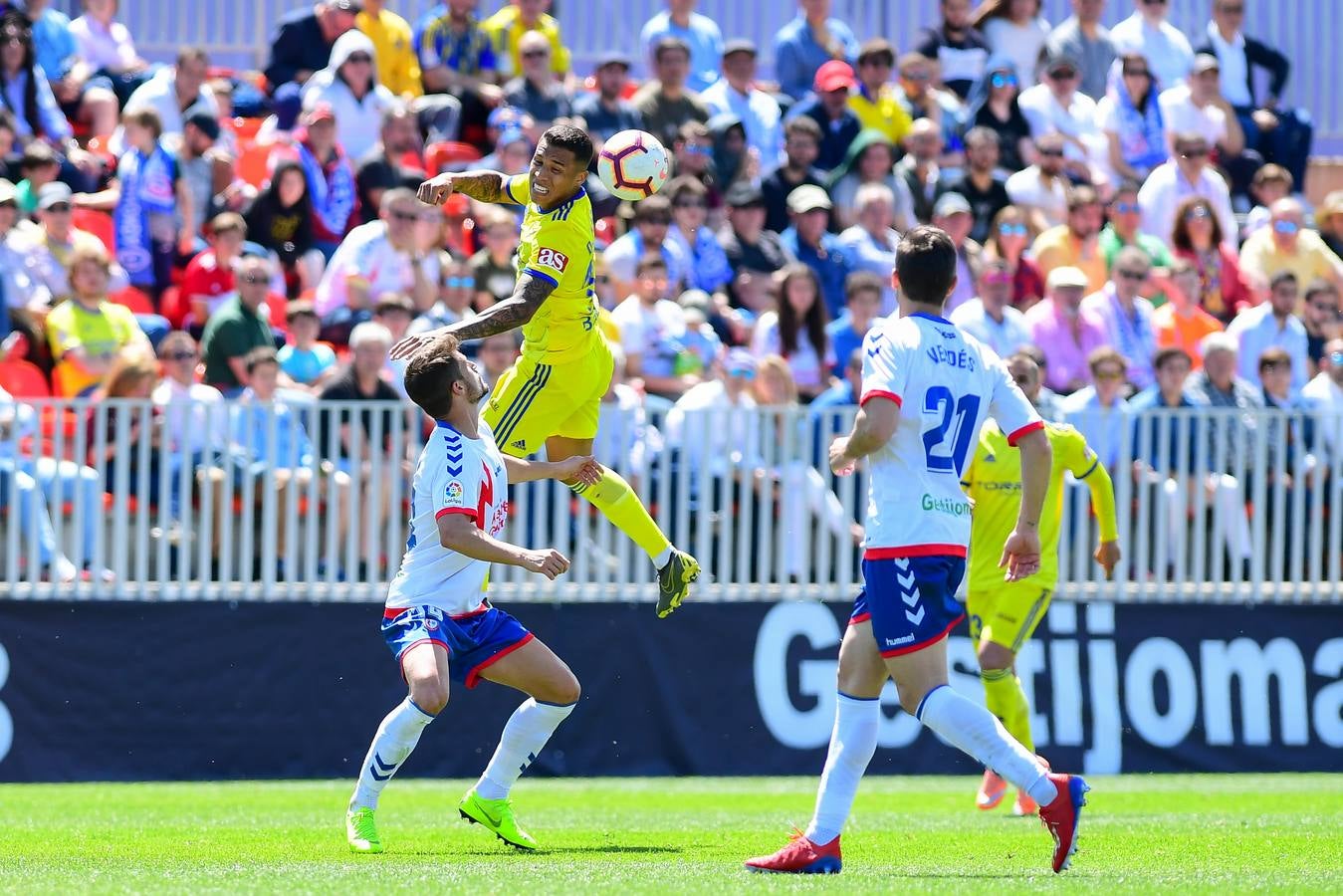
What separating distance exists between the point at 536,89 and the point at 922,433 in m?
10.4

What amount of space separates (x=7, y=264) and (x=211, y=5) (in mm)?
6483

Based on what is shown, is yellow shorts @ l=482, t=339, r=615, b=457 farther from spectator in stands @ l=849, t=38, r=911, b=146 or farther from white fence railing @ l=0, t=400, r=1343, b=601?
spectator in stands @ l=849, t=38, r=911, b=146

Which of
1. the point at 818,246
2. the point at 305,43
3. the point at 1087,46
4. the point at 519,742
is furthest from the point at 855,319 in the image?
the point at 519,742

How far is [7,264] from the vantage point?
1421 cm

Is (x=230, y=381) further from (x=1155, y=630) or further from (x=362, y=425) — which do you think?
(x=1155, y=630)

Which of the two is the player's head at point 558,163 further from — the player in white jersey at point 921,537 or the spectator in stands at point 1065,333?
the spectator in stands at point 1065,333

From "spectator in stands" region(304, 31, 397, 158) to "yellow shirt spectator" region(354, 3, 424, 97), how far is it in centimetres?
65

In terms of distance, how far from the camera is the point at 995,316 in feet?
50.8

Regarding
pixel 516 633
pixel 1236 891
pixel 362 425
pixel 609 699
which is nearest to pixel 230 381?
pixel 362 425

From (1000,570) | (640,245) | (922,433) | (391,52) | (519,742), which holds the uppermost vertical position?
(391,52)

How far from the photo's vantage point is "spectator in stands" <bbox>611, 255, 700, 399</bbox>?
14758mm

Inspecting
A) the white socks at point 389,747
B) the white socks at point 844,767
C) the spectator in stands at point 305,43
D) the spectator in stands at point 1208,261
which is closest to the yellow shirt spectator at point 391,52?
the spectator in stands at point 305,43

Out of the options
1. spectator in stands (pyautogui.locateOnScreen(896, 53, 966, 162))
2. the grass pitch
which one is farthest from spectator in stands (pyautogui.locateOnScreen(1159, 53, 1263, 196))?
the grass pitch

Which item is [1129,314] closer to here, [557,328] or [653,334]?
[653,334]
